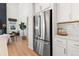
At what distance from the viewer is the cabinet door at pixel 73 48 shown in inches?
83.2

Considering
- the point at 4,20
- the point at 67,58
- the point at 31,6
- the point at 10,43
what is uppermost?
the point at 31,6

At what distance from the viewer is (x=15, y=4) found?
209 cm

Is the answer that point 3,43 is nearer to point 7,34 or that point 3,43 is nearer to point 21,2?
point 7,34

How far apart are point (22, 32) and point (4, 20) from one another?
325 mm

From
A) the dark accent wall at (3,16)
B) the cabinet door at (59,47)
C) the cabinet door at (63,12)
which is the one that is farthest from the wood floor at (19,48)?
the cabinet door at (63,12)

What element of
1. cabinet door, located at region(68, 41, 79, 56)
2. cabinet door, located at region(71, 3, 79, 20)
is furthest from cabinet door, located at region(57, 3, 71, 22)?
cabinet door, located at region(68, 41, 79, 56)

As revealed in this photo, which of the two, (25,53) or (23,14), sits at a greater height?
(23,14)

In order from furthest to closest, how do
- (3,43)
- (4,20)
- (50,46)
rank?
(50,46)
(4,20)
(3,43)

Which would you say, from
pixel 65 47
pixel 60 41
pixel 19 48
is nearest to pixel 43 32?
pixel 60 41

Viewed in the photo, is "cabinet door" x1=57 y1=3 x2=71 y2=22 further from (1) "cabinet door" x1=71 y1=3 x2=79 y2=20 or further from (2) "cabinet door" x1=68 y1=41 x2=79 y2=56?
(2) "cabinet door" x1=68 y1=41 x2=79 y2=56

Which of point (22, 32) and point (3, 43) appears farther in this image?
point (22, 32)

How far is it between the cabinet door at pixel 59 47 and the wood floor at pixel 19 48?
17.2 inches

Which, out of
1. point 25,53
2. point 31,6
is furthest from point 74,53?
point 31,6

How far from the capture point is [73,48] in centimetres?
220
